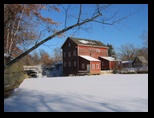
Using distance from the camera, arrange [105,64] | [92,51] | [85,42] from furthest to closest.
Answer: [105,64], [92,51], [85,42]

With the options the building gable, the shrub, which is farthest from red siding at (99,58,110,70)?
the shrub

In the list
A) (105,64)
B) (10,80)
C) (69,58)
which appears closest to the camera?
(10,80)

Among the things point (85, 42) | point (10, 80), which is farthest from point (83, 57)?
point (10, 80)

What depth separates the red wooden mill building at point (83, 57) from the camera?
3105 centimetres

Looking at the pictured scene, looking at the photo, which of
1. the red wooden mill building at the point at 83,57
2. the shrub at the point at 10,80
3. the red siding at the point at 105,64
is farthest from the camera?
the red siding at the point at 105,64

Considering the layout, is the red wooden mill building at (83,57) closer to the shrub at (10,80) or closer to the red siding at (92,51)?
the red siding at (92,51)

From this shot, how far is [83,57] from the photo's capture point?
31.4m

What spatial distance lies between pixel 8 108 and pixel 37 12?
594cm

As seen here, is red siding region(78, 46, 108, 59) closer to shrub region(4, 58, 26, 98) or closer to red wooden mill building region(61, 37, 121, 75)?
red wooden mill building region(61, 37, 121, 75)

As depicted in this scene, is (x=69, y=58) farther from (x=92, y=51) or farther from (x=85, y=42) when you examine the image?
(x=92, y=51)

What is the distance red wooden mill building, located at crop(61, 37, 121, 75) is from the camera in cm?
3105

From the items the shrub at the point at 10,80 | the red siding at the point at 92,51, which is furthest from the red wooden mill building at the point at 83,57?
the shrub at the point at 10,80

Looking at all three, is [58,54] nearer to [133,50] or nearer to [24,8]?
[133,50]

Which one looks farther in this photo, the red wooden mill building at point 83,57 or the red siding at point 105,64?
the red siding at point 105,64
